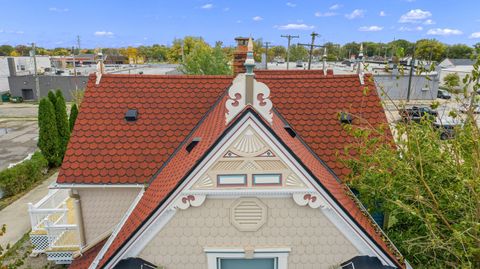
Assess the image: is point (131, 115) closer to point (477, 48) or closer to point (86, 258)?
point (86, 258)

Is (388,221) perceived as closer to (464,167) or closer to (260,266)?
(464,167)

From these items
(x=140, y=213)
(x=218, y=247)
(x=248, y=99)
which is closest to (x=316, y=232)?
(x=218, y=247)

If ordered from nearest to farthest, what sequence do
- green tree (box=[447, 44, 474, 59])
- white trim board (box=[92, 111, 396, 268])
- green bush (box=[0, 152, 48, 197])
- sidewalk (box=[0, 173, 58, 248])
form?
white trim board (box=[92, 111, 396, 268]), sidewalk (box=[0, 173, 58, 248]), green bush (box=[0, 152, 48, 197]), green tree (box=[447, 44, 474, 59])

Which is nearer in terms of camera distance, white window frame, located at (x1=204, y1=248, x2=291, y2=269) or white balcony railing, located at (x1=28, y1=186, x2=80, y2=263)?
white window frame, located at (x1=204, y1=248, x2=291, y2=269)

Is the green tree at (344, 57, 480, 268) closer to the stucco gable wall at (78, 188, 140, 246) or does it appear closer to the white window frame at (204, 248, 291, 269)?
the white window frame at (204, 248, 291, 269)

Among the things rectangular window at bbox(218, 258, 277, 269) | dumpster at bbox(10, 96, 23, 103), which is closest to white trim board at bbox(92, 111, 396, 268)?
rectangular window at bbox(218, 258, 277, 269)

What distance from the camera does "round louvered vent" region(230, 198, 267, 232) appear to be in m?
6.05

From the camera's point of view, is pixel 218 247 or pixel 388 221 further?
pixel 388 221

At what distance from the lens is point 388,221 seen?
25.9 ft

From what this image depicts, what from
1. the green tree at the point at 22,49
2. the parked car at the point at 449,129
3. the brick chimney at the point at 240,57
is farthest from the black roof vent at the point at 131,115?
the green tree at the point at 22,49

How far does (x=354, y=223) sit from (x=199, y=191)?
292cm

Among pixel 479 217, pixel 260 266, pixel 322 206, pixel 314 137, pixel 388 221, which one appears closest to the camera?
pixel 479 217

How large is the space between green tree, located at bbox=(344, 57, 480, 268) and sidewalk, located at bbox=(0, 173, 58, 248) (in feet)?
44.3

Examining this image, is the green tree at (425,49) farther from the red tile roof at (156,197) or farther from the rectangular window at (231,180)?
the red tile roof at (156,197)
